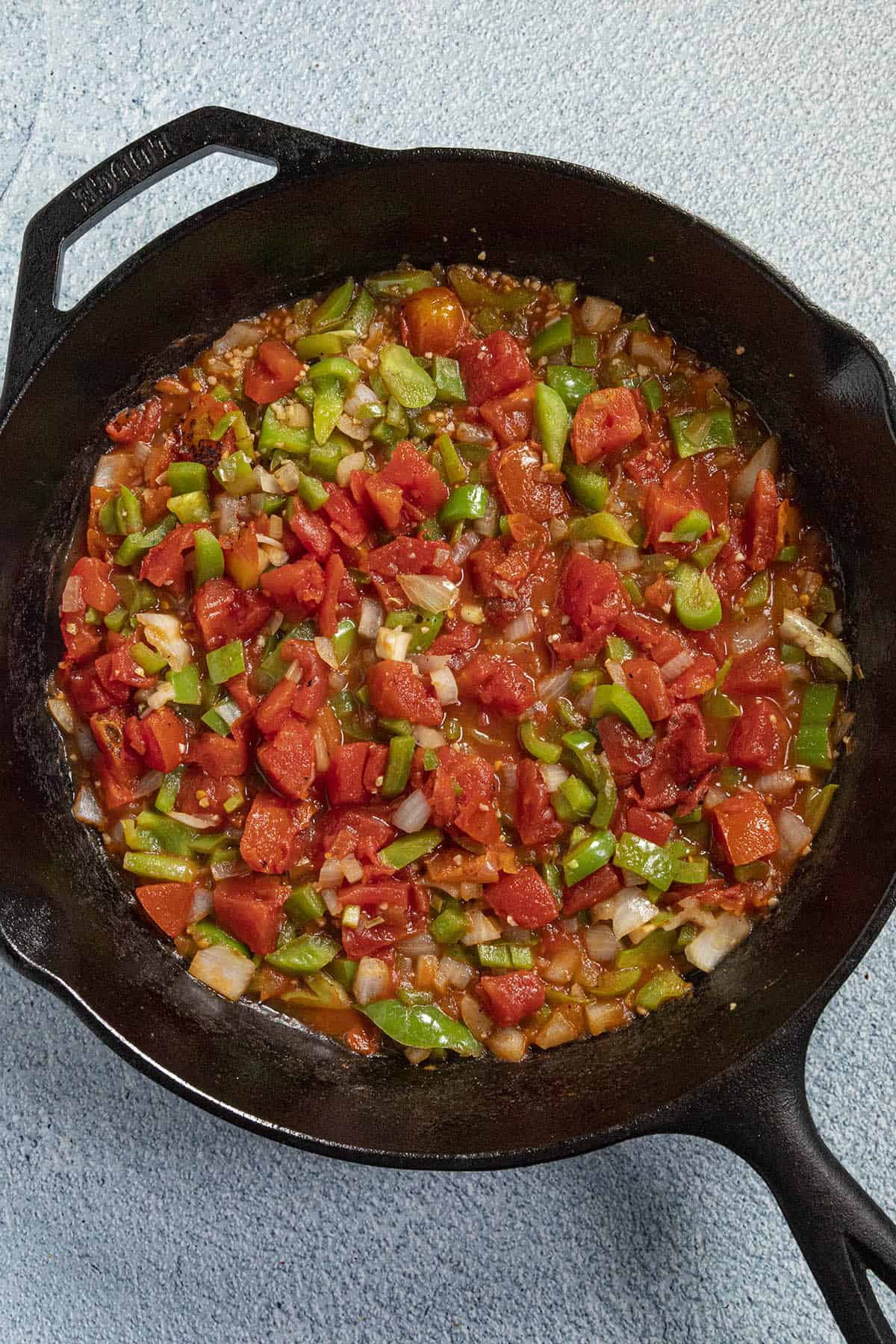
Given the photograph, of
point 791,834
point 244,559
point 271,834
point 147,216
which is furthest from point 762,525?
point 147,216

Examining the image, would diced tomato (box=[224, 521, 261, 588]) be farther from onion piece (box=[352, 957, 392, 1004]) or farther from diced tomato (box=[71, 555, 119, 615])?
onion piece (box=[352, 957, 392, 1004])

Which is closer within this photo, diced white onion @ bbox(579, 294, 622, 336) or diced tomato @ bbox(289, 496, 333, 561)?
diced tomato @ bbox(289, 496, 333, 561)

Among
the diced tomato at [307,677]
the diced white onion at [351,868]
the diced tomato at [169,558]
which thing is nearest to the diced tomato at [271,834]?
the diced white onion at [351,868]

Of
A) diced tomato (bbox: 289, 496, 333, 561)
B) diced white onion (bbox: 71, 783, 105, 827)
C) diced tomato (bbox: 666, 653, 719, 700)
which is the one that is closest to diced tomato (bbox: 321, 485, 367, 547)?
diced tomato (bbox: 289, 496, 333, 561)

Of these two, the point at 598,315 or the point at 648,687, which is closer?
the point at 648,687

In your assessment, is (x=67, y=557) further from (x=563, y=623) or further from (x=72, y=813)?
(x=563, y=623)

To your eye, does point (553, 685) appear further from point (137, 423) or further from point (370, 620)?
point (137, 423)
